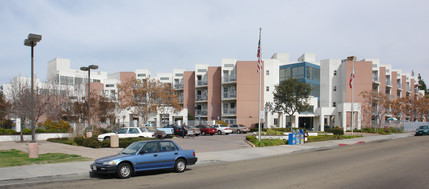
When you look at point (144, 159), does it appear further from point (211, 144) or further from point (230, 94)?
point (230, 94)

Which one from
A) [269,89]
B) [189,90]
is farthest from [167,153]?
[189,90]

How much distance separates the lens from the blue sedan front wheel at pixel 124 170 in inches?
447

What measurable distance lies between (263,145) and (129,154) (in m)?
14.5

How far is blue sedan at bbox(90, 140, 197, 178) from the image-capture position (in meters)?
11.3

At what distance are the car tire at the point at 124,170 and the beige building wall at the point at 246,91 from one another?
4517 cm

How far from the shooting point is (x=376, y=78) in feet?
207

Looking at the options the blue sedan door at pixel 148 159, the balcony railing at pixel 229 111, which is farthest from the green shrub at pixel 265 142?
the balcony railing at pixel 229 111

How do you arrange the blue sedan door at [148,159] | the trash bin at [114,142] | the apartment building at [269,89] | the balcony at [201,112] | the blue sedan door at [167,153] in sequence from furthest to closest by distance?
the balcony at [201,112] → the apartment building at [269,89] → the trash bin at [114,142] → the blue sedan door at [167,153] → the blue sedan door at [148,159]

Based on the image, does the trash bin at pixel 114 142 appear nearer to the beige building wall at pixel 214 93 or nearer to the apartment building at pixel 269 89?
the apartment building at pixel 269 89

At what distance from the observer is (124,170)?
11.5 metres

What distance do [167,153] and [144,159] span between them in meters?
1.03

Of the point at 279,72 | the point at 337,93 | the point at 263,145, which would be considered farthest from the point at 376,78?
the point at 263,145

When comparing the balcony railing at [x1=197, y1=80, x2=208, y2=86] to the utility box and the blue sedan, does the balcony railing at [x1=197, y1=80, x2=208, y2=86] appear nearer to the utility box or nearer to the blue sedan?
the utility box

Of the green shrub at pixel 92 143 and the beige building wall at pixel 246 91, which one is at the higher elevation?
the beige building wall at pixel 246 91
